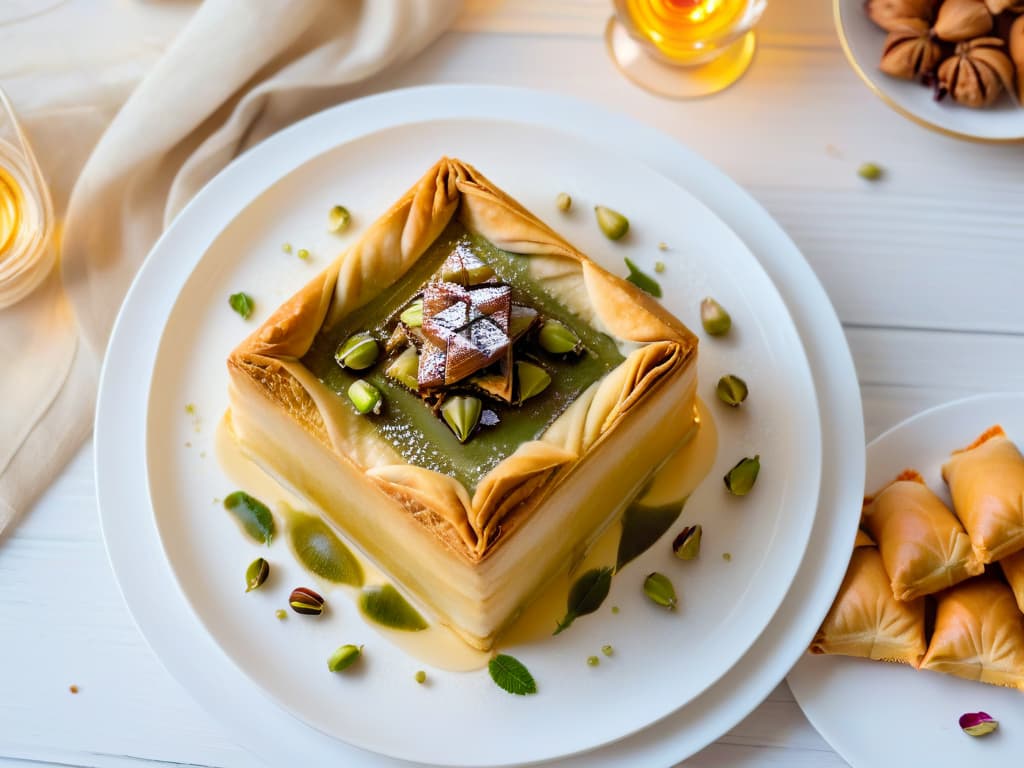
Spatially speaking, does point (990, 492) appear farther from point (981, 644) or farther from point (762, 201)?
point (762, 201)

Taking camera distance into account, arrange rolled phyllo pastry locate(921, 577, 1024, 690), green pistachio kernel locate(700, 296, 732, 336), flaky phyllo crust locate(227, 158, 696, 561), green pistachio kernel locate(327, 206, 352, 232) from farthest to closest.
Answer: green pistachio kernel locate(327, 206, 352, 232) → green pistachio kernel locate(700, 296, 732, 336) → rolled phyllo pastry locate(921, 577, 1024, 690) → flaky phyllo crust locate(227, 158, 696, 561)

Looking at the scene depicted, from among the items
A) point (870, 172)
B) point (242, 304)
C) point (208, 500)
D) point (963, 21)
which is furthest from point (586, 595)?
point (963, 21)

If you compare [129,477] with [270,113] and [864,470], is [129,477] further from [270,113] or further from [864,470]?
[864,470]

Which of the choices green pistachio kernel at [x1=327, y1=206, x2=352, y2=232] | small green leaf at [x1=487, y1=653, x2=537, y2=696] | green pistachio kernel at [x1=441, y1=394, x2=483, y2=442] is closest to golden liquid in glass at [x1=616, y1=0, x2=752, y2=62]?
green pistachio kernel at [x1=327, y1=206, x2=352, y2=232]

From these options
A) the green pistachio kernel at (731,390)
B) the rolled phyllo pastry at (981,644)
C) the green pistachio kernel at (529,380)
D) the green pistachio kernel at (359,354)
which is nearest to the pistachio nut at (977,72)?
the green pistachio kernel at (731,390)

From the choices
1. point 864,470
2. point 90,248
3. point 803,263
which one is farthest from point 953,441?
point 90,248

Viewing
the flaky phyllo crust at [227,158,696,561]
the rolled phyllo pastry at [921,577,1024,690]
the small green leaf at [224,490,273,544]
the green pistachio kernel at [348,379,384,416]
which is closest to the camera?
the flaky phyllo crust at [227,158,696,561]

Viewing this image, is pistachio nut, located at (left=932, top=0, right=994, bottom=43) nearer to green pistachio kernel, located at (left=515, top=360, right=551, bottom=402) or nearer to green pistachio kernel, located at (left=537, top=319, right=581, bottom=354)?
green pistachio kernel, located at (left=537, top=319, right=581, bottom=354)

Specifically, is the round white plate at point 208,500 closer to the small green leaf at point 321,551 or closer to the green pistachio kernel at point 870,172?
the small green leaf at point 321,551
